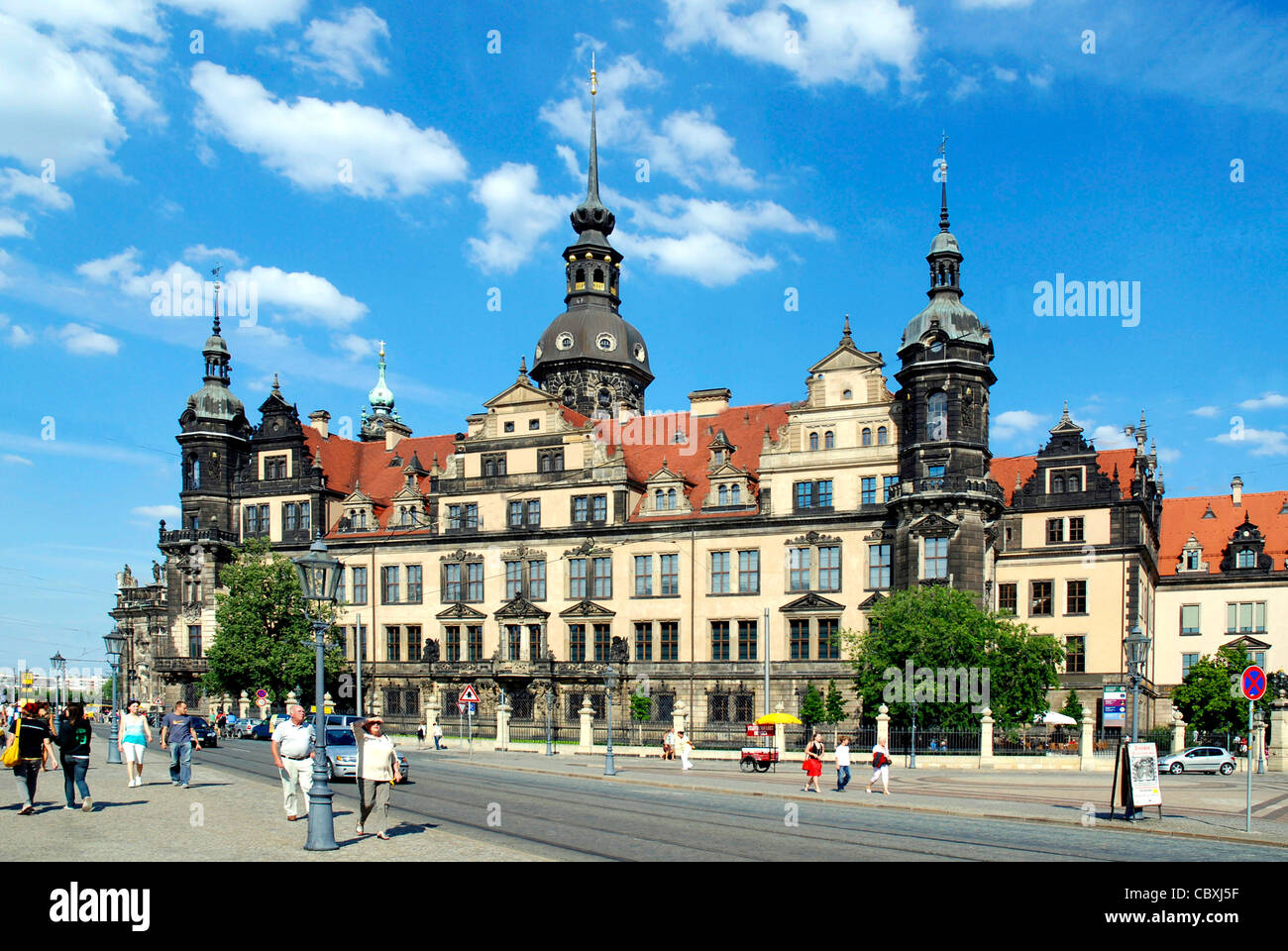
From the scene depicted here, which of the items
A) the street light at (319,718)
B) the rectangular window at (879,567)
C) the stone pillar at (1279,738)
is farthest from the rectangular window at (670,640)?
the street light at (319,718)

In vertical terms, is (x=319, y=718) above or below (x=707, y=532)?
below

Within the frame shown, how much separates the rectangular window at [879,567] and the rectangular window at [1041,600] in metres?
8.98

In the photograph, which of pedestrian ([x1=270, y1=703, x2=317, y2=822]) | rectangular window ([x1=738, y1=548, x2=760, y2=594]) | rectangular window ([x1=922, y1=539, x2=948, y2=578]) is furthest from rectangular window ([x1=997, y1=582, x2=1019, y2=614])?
pedestrian ([x1=270, y1=703, x2=317, y2=822])

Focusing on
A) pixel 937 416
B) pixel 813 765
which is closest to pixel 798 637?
pixel 937 416

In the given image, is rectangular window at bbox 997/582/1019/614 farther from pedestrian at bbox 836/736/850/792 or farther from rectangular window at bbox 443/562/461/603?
pedestrian at bbox 836/736/850/792

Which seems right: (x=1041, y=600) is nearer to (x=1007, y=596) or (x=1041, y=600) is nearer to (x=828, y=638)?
(x=1007, y=596)

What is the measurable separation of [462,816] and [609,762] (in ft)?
55.7

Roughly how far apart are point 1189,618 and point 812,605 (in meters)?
26.0

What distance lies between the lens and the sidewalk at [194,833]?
1641cm

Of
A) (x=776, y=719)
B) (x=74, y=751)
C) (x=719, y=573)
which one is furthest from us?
(x=719, y=573)

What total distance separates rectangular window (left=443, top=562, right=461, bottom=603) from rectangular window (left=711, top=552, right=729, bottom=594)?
15.3 metres

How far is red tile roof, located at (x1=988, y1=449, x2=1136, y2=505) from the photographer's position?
63.5 meters

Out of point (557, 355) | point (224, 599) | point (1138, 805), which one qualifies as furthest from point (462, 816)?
point (557, 355)

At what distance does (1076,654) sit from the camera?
6066 centimetres
